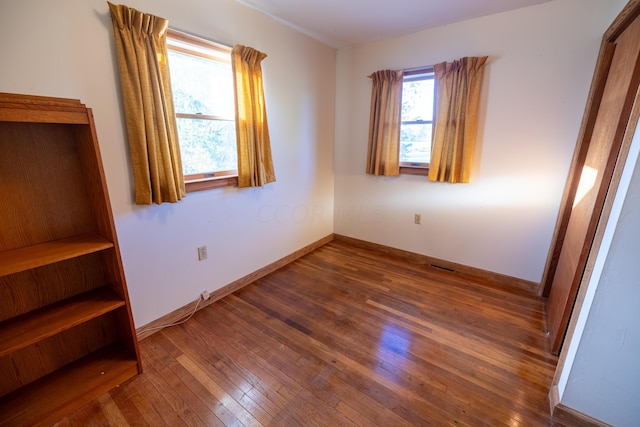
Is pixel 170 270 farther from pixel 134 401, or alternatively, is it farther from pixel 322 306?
pixel 322 306

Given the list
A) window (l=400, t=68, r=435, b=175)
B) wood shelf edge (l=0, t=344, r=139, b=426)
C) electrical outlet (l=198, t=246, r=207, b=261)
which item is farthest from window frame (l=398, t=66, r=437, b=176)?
wood shelf edge (l=0, t=344, r=139, b=426)

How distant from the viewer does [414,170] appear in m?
2.96

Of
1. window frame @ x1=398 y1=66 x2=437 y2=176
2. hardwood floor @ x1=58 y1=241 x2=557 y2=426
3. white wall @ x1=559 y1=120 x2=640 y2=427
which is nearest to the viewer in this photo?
white wall @ x1=559 y1=120 x2=640 y2=427

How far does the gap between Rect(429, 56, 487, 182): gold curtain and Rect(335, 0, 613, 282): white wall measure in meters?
0.10

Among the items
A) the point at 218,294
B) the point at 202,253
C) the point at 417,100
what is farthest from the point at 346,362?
the point at 417,100

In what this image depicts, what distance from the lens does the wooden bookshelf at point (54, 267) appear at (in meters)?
1.25

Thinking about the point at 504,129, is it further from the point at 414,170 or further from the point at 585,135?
the point at 414,170

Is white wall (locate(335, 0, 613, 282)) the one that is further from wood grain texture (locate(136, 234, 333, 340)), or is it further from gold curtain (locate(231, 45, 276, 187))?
gold curtain (locate(231, 45, 276, 187))

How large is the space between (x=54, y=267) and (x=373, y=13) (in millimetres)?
2881

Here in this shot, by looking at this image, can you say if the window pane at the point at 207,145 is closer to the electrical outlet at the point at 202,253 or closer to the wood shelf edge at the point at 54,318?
the electrical outlet at the point at 202,253

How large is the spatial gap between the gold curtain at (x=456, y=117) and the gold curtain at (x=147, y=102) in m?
2.31

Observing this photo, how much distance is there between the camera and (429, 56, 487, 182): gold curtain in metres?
2.44

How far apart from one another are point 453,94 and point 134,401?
3.27 meters

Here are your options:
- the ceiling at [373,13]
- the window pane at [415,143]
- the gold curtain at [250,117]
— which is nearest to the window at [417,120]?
the window pane at [415,143]
